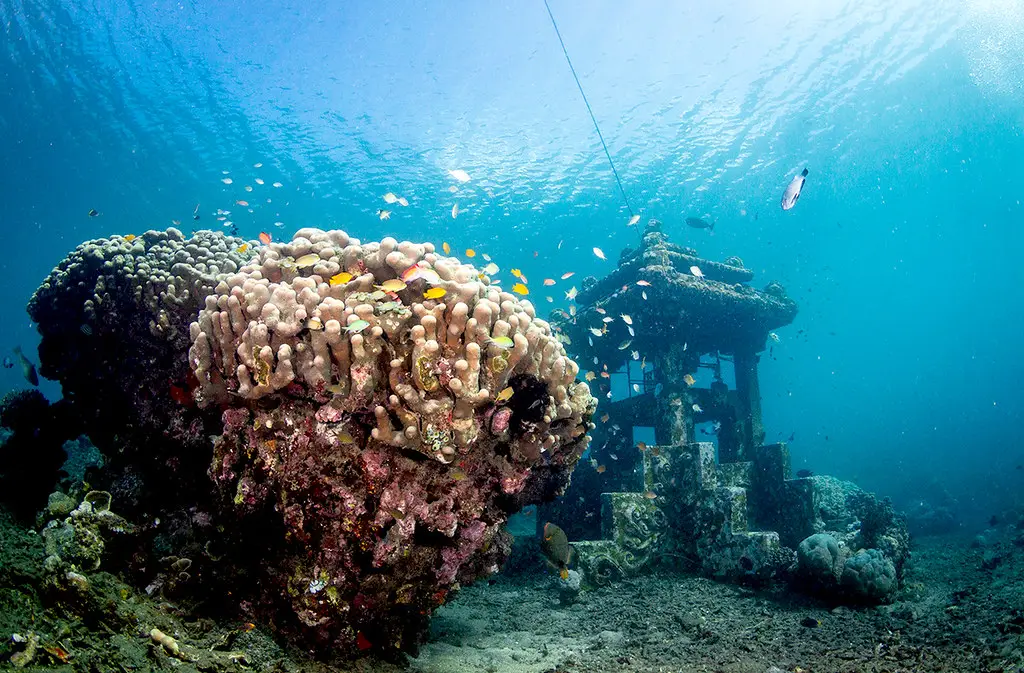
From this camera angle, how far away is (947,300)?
361ft

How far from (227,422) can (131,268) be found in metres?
2.88

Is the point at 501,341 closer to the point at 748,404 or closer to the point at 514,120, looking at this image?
the point at 748,404

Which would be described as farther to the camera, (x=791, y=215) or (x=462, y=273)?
(x=791, y=215)

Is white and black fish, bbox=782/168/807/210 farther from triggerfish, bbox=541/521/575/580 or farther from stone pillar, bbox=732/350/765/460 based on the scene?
stone pillar, bbox=732/350/765/460

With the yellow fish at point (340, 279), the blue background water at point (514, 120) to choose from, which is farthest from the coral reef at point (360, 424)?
the blue background water at point (514, 120)

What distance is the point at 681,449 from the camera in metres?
11.0

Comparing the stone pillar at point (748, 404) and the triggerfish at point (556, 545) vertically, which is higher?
the stone pillar at point (748, 404)

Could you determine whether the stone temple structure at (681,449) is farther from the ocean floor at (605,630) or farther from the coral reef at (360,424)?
the coral reef at (360,424)

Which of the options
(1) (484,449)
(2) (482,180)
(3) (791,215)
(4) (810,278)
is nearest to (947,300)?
(4) (810,278)

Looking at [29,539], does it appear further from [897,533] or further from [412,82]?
[412,82]

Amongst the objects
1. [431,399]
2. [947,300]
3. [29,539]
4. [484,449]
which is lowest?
[29,539]

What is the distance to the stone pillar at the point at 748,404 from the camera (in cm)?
1445

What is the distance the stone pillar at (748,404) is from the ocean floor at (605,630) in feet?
15.4

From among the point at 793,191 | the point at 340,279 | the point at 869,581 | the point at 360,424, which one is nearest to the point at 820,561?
the point at 869,581
